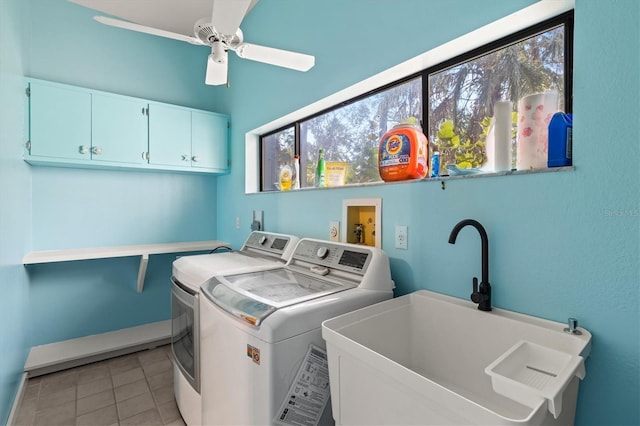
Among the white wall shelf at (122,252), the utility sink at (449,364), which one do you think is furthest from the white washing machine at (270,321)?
the white wall shelf at (122,252)

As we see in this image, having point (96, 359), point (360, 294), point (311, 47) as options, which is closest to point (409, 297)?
point (360, 294)

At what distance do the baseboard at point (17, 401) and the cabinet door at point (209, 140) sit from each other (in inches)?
78.1

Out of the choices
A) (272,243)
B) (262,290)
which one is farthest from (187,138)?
(262,290)

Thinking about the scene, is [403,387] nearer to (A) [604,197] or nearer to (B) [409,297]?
(B) [409,297]

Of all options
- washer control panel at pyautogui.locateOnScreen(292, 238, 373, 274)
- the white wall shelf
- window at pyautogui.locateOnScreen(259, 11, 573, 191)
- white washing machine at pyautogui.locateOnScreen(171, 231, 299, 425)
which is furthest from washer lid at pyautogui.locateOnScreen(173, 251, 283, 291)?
the white wall shelf

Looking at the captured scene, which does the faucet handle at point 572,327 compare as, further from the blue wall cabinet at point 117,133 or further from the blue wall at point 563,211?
the blue wall cabinet at point 117,133

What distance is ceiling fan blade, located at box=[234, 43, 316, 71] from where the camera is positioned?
1.43 m

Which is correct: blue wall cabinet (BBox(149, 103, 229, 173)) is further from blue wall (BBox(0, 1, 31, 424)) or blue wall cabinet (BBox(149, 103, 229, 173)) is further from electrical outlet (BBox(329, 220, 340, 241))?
electrical outlet (BBox(329, 220, 340, 241))

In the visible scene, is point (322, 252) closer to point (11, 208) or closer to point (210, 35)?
point (210, 35)

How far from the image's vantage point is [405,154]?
138 cm

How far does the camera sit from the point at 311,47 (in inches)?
77.4

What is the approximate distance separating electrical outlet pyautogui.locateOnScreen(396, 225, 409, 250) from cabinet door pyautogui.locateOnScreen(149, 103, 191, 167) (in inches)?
87.4

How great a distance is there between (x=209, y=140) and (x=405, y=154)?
7.25 ft

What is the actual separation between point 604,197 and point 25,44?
3479mm
